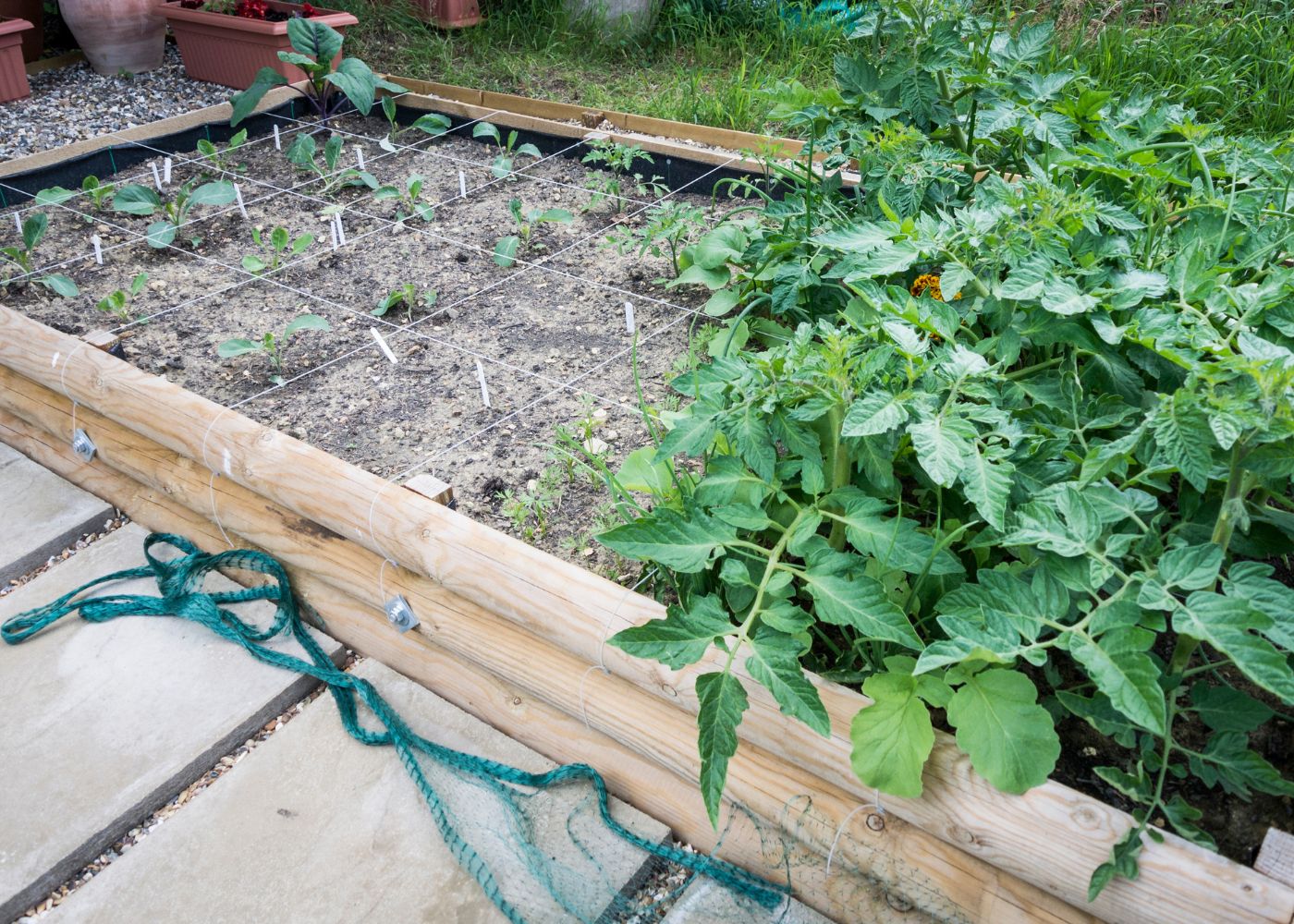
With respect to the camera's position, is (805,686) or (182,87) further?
(182,87)

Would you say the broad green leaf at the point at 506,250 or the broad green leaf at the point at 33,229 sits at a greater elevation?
the broad green leaf at the point at 33,229

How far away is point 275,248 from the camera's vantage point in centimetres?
287

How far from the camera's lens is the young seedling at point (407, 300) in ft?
8.29

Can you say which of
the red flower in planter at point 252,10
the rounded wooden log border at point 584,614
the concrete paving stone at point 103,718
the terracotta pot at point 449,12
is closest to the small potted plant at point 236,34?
the red flower in planter at point 252,10

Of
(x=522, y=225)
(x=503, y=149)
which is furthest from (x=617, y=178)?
(x=503, y=149)

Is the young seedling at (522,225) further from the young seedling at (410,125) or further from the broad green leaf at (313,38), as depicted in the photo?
the broad green leaf at (313,38)

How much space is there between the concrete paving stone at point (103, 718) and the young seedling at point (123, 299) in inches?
28.9

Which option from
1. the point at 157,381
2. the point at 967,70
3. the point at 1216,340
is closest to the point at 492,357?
the point at 157,381

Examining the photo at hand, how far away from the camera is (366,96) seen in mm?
3494

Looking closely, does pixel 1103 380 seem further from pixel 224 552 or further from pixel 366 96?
pixel 366 96

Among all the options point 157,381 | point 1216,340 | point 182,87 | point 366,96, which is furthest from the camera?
point 182,87

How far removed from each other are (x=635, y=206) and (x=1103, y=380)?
1837 millimetres

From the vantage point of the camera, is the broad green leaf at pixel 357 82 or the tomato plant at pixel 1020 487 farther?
the broad green leaf at pixel 357 82

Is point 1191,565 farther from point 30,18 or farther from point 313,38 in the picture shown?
point 30,18
